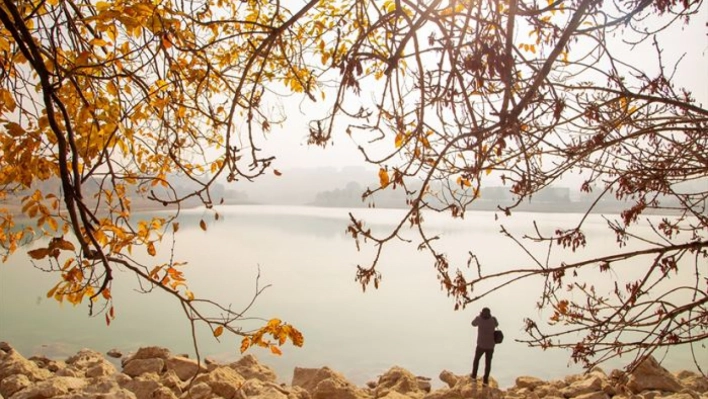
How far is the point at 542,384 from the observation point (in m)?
6.94

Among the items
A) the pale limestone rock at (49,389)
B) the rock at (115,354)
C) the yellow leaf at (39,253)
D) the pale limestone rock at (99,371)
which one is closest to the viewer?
the yellow leaf at (39,253)

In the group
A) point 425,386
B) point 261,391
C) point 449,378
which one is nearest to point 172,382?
point 261,391

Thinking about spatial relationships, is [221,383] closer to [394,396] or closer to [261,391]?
[261,391]

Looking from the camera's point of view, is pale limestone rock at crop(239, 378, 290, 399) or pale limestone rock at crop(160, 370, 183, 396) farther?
pale limestone rock at crop(160, 370, 183, 396)

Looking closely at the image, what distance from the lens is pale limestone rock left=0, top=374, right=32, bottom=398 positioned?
5.59 m

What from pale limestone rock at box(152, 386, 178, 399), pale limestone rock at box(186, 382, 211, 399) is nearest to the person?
pale limestone rock at box(186, 382, 211, 399)

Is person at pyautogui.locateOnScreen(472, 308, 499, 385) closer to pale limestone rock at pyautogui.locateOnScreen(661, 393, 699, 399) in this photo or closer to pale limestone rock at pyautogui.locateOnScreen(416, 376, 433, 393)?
pale limestone rock at pyautogui.locateOnScreen(416, 376, 433, 393)

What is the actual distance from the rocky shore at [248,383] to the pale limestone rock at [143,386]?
0.01 meters

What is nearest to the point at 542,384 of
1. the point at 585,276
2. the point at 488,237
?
the point at 585,276

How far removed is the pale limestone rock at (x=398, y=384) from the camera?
20.4ft

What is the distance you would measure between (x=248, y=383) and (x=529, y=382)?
390 cm

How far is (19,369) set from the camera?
6035mm

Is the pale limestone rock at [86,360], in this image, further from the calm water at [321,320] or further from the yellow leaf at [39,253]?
the yellow leaf at [39,253]

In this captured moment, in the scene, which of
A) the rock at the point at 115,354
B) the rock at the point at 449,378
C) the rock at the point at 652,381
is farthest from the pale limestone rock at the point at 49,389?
the rock at the point at 652,381
